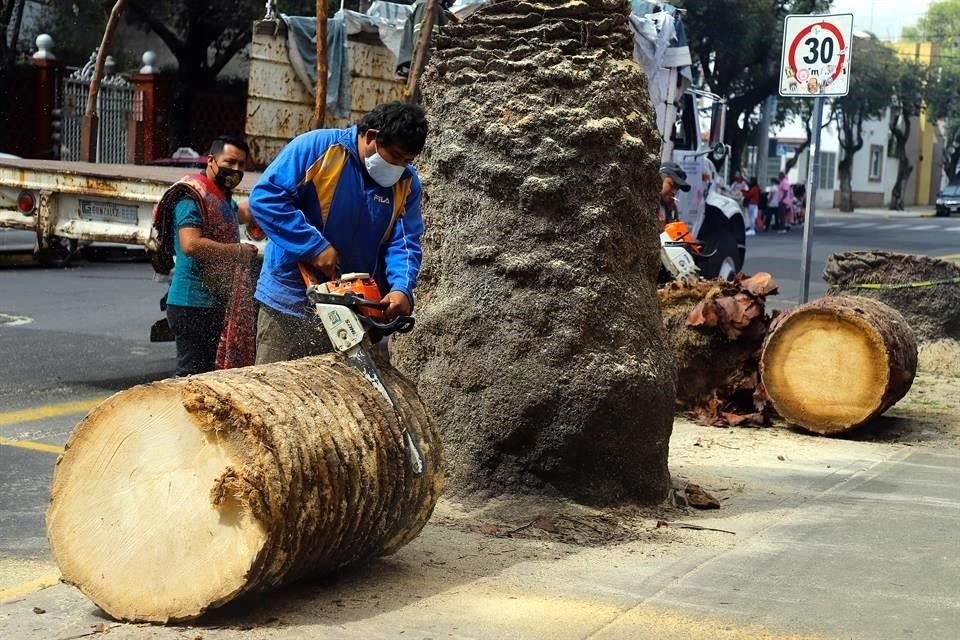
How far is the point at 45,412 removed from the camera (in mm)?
8398

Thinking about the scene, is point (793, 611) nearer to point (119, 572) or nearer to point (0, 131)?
point (119, 572)

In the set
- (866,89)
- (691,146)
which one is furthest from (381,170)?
(866,89)

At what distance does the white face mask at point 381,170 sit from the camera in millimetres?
5148

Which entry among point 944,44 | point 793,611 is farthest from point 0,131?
point 944,44

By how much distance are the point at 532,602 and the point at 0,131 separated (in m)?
23.2

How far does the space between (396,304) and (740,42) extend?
34.6 meters

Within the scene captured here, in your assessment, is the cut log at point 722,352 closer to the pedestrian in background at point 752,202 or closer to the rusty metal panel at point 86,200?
the rusty metal panel at point 86,200

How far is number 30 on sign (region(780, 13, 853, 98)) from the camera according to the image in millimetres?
10992

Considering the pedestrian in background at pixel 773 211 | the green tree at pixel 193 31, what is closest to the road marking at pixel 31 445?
the green tree at pixel 193 31

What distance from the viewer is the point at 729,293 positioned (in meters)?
9.09

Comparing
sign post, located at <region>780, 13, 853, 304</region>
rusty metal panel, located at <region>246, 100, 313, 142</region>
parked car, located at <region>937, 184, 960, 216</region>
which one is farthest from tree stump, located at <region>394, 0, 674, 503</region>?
parked car, located at <region>937, 184, 960, 216</region>

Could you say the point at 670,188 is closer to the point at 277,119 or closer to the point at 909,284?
the point at 909,284

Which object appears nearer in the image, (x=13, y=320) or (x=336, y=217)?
(x=336, y=217)

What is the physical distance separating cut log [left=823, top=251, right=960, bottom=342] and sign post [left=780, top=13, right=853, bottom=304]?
0.34 meters
